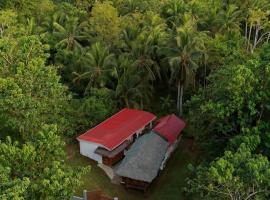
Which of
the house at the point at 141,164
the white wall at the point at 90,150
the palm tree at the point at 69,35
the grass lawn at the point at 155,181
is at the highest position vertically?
the palm tree at the point at 69,35

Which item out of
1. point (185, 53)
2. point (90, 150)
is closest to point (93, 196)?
point (90, 150)

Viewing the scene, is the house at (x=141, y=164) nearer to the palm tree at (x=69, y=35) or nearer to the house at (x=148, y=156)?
the house at (x=148, y=156)

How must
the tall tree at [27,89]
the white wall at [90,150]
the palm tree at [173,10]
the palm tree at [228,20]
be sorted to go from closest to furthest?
the tall tree at [27,89], the white wall at [90,150], the palm tree at [228,20], the palm tree at [173,10]

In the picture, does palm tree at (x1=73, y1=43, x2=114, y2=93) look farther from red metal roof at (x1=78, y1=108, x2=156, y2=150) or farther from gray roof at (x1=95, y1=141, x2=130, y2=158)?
gray roof at (x1=95, y1=141, x2=130, y2=158)

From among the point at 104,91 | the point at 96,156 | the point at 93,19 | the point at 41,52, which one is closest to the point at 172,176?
the point at 96,156

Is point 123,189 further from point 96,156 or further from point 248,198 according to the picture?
A: point 248,198

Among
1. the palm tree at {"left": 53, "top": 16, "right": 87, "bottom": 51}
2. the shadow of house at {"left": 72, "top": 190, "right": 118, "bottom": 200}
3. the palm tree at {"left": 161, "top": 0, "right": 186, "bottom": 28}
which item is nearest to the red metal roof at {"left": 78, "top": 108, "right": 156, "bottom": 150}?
the shadow of house at {"left": 72, "top": 190, "right": 118, "bottom": 200}

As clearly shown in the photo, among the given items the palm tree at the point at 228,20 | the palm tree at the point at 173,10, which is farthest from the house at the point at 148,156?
the palm tree at the point at 173,10
